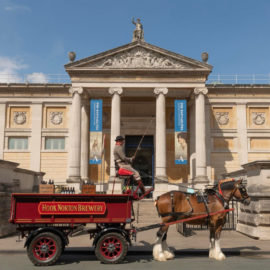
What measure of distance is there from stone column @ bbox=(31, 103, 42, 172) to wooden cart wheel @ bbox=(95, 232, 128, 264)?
23.1 m

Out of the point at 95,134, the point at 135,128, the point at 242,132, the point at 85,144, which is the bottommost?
the point at 85,144

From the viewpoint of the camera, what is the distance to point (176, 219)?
8961 millimetres

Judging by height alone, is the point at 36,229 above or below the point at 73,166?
below

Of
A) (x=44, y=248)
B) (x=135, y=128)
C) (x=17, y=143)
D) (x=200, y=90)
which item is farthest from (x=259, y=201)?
(x=17, y=143)

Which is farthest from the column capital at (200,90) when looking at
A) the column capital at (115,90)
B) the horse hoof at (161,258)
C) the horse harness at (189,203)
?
the horse hoof at (161,258)

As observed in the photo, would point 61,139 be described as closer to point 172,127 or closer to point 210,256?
point 172,127

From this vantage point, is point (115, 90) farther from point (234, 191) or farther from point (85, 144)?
point (234, 191)

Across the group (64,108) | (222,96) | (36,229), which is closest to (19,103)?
(64,108)

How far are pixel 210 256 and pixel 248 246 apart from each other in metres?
2.50

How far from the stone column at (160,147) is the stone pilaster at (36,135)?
11.7 meters

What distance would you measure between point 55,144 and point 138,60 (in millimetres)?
11445

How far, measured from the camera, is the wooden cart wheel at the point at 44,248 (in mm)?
8055

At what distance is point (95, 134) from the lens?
26531mm

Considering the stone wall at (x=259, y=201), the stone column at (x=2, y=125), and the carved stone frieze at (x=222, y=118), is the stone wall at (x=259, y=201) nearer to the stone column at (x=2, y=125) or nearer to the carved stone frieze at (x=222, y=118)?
the carved stone frieze at (x=222, y=118)
